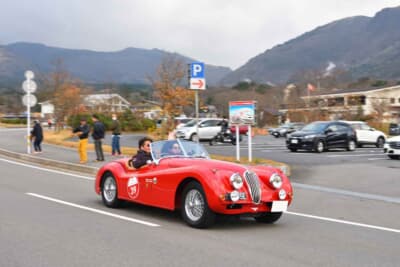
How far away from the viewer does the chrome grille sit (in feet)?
27.0

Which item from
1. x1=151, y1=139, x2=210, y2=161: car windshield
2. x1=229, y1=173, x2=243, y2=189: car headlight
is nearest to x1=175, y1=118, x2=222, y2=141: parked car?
x1=151, y1=139, x2=210, y2=161: car windshield

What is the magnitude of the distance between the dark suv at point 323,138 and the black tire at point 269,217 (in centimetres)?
1719

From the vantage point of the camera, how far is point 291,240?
25.2 feet

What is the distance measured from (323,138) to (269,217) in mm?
17935

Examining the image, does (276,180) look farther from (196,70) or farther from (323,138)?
(323,138)

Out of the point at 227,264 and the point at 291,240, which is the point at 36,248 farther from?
the point at 291,240

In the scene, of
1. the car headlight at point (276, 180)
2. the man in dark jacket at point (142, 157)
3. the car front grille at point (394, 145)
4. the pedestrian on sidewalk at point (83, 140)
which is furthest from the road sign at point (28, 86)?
the car headlight at point (276, 180)

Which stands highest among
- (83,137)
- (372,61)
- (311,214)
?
(372,61)

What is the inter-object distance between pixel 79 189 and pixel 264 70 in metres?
165

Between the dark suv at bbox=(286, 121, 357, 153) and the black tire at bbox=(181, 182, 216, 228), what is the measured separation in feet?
59.1

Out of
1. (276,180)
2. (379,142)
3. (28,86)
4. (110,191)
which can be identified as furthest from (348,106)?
(276,180)

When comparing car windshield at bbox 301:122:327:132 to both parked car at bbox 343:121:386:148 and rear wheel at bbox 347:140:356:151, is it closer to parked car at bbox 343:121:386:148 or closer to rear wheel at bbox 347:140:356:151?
rear wheel at bbox 347:140:356:151

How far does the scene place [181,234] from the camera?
7875 mm

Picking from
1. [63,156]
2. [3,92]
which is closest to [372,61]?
[3,92]
